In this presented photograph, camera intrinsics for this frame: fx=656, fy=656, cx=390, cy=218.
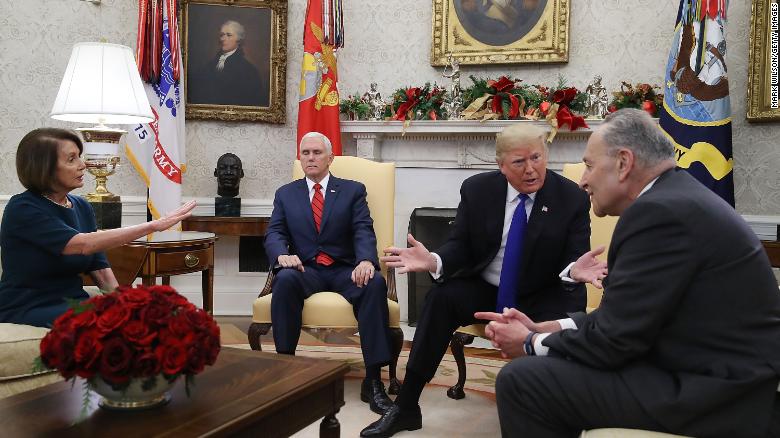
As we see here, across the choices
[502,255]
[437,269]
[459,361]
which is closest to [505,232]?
[502,255]

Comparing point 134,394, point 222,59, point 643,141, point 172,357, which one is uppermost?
point 222,59

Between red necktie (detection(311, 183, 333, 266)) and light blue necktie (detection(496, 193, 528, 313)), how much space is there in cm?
102

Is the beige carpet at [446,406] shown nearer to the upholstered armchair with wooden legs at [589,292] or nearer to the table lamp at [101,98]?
the upholstered armchair with wooden legs at [589,292]

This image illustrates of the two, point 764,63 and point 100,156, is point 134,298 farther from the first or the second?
point 764,63

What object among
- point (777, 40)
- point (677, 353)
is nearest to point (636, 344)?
point (677, 353)

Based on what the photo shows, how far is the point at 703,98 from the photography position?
4.14 meters

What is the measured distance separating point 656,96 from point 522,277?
2.31m

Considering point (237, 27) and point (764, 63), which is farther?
point (237, 27)

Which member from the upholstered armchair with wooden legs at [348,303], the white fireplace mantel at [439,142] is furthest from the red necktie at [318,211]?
the white fireplace mantel at [439,142]

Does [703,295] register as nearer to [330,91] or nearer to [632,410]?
[632,410]

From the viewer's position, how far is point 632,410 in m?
1.60

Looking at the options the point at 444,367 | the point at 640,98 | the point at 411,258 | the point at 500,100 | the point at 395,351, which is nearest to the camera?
the point at 411,258

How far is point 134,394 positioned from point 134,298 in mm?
239

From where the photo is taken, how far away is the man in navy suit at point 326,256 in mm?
3215
